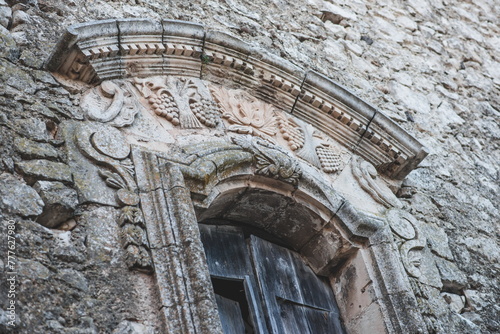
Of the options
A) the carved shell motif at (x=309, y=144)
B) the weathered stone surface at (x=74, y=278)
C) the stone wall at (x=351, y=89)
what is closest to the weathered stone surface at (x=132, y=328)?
the stone wall at (x=351, y=89)

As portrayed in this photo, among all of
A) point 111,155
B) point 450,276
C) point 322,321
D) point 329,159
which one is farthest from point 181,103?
point 450,276

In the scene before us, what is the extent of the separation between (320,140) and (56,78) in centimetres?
181

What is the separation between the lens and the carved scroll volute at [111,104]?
3646 mm

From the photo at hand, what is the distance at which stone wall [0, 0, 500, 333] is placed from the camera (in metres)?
2.84

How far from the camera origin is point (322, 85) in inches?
186

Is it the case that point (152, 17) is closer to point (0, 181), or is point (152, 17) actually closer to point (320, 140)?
point (320, 140)

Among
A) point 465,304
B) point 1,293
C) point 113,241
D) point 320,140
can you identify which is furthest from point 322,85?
point 1,293

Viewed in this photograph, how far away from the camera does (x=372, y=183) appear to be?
459 centimetres

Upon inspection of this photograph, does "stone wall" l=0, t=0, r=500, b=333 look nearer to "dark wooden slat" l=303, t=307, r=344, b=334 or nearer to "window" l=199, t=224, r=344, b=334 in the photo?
"dark wooden slat" l=303, t=307, r=344, b=334

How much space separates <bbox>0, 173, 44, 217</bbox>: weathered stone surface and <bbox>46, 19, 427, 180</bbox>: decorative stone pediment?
28.2 inches

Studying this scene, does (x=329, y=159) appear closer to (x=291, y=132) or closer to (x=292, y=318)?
(x=291, y=132)

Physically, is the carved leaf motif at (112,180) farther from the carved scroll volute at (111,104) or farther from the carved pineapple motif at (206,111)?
the carved pineapple motif at (206,111)

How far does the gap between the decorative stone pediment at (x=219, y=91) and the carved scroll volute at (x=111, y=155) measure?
0.14 meters

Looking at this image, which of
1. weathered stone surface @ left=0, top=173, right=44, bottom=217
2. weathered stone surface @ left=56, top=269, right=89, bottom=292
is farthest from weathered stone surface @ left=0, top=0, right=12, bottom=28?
weathered stone surface @ left=56, top=269, right=89, bottom=292
